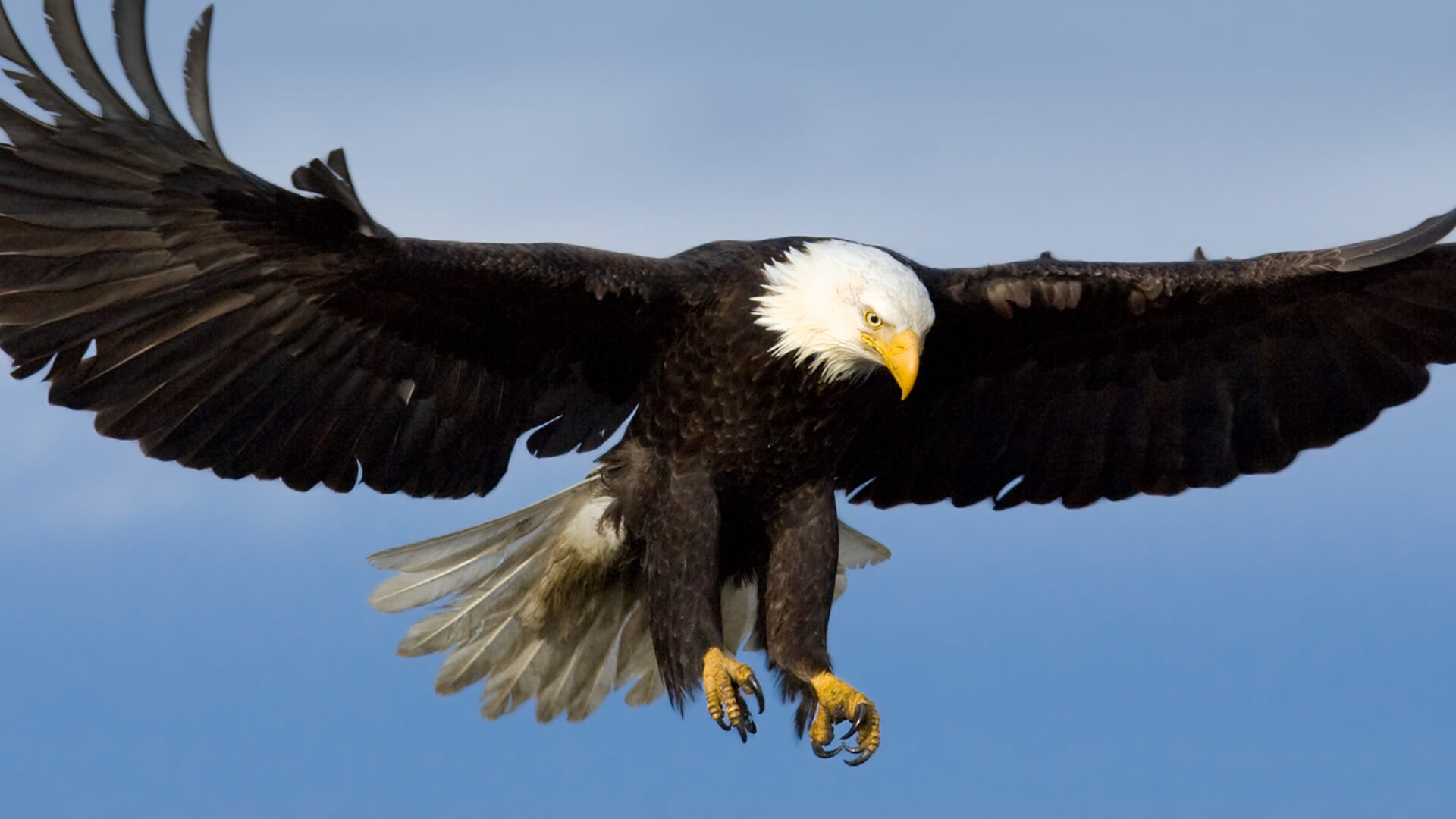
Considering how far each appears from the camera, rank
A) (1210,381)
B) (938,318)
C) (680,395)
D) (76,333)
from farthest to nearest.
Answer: (1210,381), (938,318), (680,395), (76,333)

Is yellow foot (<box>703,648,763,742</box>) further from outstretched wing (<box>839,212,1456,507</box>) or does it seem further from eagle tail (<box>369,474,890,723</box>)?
outstretched wing (<box>839,212,1456,507</box>)

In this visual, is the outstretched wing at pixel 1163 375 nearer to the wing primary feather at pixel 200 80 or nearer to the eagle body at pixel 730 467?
the eagle body at pixel 730 467

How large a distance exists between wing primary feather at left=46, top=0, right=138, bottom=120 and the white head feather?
196 centimetres

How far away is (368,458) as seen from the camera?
22.0 feet

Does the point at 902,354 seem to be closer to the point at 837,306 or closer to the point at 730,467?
the point at 837,306

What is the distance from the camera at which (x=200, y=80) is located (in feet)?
18.7

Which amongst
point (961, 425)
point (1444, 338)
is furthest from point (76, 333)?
point (1444, 338)

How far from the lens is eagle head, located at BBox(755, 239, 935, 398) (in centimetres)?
629

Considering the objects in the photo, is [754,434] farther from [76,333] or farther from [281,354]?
[76,333]

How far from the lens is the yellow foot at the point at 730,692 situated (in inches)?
251

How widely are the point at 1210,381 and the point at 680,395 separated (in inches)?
84.5

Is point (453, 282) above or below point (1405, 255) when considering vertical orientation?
below

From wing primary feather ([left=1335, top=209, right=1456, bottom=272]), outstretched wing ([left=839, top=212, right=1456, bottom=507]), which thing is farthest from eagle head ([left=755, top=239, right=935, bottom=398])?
wing primary feather ([left=1335, top=209, right=1456, bottom=272])

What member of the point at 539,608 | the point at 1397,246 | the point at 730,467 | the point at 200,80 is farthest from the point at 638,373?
the point at 1397,246
